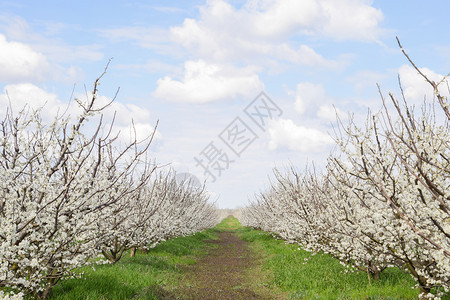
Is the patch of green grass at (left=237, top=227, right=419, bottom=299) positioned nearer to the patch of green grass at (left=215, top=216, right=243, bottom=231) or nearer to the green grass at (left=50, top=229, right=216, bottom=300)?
the green grass at (left=50, top=229, right=216, bottom=300)

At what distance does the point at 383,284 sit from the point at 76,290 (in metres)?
7.92

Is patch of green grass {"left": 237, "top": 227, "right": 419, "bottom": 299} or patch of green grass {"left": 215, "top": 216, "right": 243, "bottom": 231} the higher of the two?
patch of green grass {"left": 215, "top": 216, "right": 243, "bottom": 231}

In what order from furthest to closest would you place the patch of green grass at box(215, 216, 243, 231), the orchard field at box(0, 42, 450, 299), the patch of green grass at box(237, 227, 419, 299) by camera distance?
the patch of green grass at box(215, 216, 243, 231)
the patch of green grass at box(237, 227, 419, 299)
the orchard field at box(0, 42, 450, 299)

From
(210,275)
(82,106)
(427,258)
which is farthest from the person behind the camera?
(210,275)

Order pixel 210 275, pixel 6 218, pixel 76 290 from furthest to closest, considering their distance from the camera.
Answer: pixel 210 275 < pixel 76 290 < pixel 6 218

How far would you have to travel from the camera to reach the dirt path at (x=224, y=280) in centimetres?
1067

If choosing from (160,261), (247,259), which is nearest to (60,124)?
(160,261)

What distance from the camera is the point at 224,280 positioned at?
13141 millimetres

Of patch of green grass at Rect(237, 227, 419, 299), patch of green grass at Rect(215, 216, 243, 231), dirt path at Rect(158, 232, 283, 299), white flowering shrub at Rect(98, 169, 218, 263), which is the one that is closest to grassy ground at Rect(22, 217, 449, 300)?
patch of green grass at Rect(237, 227, 419, 299)

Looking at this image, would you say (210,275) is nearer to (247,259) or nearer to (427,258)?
(247,259)

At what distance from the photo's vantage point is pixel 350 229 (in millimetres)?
8516

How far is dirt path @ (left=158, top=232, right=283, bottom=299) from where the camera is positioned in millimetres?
10672

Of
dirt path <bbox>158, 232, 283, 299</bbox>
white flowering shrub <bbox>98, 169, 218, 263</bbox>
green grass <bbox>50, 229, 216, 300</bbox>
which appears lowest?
dirt path <bbox>158, 232, 283, 299</bbox>

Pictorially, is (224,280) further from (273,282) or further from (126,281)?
(126,281)
